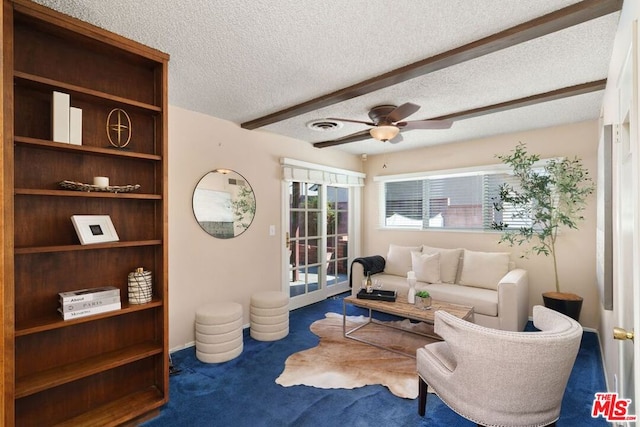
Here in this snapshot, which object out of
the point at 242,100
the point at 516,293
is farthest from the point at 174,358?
the point at 516,293

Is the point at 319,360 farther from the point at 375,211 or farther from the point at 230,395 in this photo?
the point at 375,211

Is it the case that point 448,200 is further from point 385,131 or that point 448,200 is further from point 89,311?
Result: point 89,311

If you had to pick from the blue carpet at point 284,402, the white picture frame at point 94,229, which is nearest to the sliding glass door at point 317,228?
the blue carpet at point 284,402

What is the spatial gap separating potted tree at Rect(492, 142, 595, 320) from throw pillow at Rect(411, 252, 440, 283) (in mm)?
852

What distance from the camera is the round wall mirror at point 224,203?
3281 millimetres

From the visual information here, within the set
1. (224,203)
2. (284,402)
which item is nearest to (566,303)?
(284,402)

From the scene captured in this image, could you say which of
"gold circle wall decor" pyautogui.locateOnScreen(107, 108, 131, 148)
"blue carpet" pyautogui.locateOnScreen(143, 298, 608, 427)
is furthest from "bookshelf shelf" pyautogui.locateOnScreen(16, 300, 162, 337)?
"gold circle wall decor" pyautogui.locateOnScreen(107, 108, 131, 148)

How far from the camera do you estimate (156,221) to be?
2273 mm

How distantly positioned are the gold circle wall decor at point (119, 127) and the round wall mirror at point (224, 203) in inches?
Answer: 42.1

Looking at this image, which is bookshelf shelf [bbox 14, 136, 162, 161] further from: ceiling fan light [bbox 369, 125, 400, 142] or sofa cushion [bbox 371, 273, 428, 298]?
sofa cushion [bbox 371, 273, 428, 298]

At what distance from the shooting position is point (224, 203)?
3475 mm

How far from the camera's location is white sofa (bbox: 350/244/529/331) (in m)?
3.18

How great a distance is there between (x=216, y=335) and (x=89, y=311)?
114cm

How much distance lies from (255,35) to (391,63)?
3.15 ft
